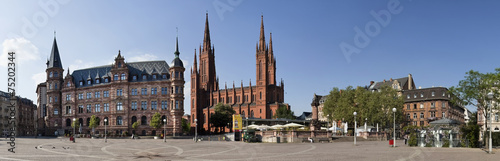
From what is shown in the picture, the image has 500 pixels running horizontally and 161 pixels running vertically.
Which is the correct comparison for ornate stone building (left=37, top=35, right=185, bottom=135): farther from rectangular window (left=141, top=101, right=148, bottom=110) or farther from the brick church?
the brick church

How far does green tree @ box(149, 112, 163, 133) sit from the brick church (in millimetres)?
50599

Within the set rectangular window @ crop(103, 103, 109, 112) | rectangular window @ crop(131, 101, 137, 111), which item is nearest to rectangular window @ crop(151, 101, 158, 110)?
rectangular window @ crop(131, 101, 137, 111)

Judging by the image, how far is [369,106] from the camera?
76250mm

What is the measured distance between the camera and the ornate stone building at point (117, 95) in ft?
263

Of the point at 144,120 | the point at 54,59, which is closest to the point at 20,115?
the point at 54,59

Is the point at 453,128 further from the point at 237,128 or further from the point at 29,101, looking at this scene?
the point at 29,101

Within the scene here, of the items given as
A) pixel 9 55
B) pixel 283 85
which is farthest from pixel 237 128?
pixel 283 85

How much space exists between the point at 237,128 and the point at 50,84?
5427 cm

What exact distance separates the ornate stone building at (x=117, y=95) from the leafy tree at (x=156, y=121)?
8.41 feet

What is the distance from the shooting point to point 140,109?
8150cm

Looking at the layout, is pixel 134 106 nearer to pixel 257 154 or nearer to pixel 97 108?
pixel 97 108

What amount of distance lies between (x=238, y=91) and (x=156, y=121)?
65.8 metres

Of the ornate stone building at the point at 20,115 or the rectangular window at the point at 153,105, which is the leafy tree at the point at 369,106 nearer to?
the rectangular window at the point at 153,105

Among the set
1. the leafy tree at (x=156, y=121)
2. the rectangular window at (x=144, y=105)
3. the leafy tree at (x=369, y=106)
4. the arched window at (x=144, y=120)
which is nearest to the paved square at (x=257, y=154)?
the leafy tree at (x=156, y=121)
